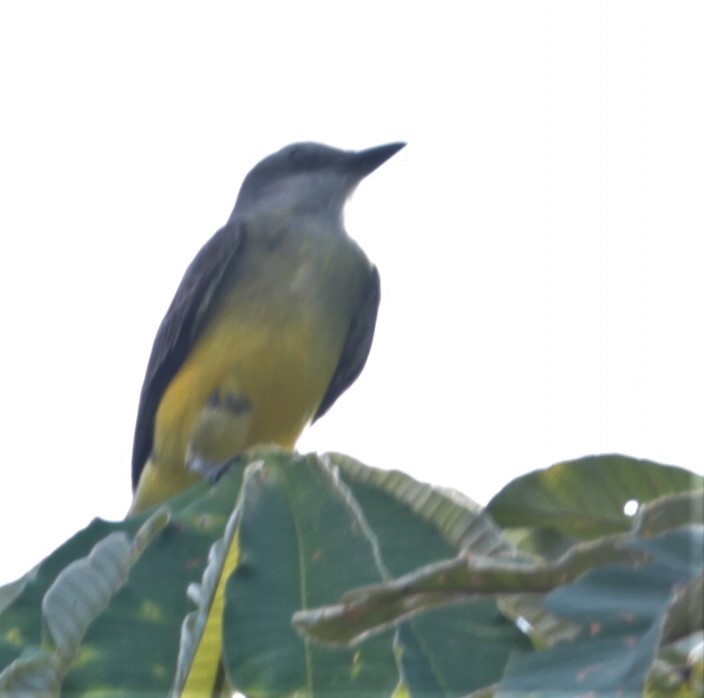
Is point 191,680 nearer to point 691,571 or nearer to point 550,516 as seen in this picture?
point 550,516

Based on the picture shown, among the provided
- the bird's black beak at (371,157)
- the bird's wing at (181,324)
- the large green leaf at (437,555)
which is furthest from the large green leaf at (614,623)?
the bird's black beak at (371,157)

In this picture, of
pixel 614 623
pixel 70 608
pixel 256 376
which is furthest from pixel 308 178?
pixel 614 623

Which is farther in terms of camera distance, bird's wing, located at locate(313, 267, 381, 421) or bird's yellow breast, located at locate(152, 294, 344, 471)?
bird's wing, located at locate(313, 267, 381, 421)

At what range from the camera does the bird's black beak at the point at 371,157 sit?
20.7ft

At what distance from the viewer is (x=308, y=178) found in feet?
20.6

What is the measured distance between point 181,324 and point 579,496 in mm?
3386

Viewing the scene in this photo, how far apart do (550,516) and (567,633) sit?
0.43m

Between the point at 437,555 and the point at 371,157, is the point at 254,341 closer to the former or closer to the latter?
the point at 371,157

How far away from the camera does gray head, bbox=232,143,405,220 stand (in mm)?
5971

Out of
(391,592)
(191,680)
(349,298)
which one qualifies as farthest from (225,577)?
(349,298)

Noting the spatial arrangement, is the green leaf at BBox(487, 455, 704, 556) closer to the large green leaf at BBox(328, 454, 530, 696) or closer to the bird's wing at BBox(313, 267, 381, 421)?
the large green leaf at BBox(328, 454, 530, 696)

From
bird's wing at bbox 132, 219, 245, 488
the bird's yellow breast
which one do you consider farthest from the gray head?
the bird's yellow breast

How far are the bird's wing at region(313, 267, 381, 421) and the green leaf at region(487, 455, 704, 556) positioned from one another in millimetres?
3350

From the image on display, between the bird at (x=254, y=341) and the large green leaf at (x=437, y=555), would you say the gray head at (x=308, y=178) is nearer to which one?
the bird at (x=254, y=341)
